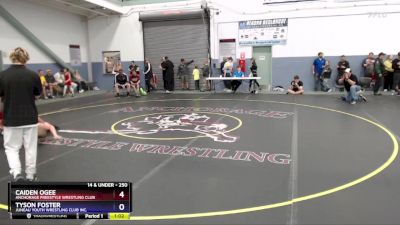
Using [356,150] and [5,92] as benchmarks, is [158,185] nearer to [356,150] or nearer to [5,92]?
[5,92]

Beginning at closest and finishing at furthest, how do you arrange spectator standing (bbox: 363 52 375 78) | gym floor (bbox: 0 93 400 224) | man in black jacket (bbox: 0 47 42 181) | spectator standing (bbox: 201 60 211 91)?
gym floor (bbox: 0 93 400 224)
man in black jacket (bbox: 0 47 42 181)
spectator standing (bbox: 363 52 375 78)
spectator standing (bbox: 201 60 211 91)

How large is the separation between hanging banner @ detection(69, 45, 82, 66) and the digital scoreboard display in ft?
59.8

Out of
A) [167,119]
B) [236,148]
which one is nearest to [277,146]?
[236,148]

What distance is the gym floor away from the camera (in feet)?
13.8

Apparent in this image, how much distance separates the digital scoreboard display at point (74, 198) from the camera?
260cm

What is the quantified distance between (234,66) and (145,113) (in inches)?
326

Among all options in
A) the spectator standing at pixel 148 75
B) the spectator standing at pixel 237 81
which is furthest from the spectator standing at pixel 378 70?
the spectator standing at pixel 148 75

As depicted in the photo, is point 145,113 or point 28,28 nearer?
point 145,113

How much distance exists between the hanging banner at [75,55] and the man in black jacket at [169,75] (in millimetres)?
5467

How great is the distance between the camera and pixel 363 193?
15.2ft

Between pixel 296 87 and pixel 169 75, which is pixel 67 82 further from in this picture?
pixel 296 87

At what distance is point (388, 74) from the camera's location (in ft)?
51.1

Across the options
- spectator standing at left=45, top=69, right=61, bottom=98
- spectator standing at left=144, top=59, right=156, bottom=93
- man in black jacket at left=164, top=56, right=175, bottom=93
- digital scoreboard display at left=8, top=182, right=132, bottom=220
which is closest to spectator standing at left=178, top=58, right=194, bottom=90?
man in black jacket at left=164, top=56, right=175, bottom=93

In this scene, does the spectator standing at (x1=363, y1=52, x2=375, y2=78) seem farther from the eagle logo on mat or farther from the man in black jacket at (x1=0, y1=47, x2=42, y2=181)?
the man in black jacket at (x1=0, y1=47, x2=42, y2=181)
